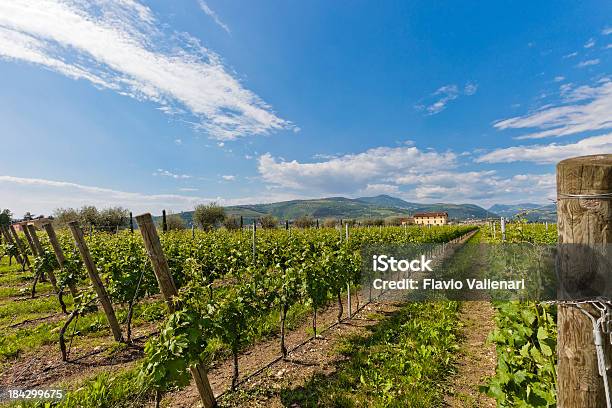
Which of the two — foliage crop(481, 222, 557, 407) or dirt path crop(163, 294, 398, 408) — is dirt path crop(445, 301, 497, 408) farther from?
dirt path crop(163, 294, 398, 408)

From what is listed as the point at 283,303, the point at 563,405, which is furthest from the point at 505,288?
the point at 283,303

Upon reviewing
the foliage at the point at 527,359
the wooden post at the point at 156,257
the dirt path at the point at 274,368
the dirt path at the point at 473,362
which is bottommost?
the dirt path at the point at 274,368

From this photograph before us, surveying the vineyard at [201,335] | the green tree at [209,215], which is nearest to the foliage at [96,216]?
the green tree at [209,215]

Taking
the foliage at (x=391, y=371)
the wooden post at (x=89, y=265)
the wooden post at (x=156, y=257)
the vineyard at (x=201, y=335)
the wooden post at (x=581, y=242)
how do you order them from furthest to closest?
the wooden post at (x=89, y=265), the foliage at (x=391, y=371), the vineyard at (x=201, y=335), the wooden post at (x=156, y=257), the wooden post at (x=581, y=242)

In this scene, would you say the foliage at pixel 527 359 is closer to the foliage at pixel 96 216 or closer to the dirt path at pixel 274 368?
the dirt path at pixel 274 368

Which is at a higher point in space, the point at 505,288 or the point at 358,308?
the point at 505,288

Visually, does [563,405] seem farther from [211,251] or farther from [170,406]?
[211,251]

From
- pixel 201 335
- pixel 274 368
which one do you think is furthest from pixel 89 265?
pixel 274 368

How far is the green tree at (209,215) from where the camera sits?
46938mm

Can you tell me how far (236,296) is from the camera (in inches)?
186

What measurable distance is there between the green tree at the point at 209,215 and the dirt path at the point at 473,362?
1689 inches

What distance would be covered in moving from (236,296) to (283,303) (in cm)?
112

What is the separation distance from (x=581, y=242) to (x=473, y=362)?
185 inches

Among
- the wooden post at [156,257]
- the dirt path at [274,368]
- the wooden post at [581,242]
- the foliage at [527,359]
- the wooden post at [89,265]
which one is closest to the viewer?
the wooden post at [581,242]
